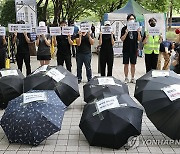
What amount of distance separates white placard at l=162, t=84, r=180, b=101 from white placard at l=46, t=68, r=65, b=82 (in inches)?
80.1

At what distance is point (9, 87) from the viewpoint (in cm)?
564

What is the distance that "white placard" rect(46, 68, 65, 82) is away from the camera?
5.47 m

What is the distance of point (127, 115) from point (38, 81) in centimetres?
205

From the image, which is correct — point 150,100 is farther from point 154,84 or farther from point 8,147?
point 8,147

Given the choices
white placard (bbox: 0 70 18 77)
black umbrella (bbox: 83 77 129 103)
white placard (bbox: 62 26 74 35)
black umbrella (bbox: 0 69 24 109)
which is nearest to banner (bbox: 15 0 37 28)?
white placard (bbox: 62 26 74 35)

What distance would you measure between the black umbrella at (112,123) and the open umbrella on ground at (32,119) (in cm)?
46

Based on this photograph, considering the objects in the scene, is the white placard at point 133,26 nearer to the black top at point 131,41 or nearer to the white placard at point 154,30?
the black top at point 131,41

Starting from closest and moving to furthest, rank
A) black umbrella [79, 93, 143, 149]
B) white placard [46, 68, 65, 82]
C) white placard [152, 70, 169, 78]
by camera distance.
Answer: black umbrella [79, 93, 143, 149]
white placard [152, 70, 169, 78]
white placard [46, 68, 65, 82]

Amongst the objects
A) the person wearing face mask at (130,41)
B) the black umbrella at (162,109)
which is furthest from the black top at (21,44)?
the black umbrella at (162,109)

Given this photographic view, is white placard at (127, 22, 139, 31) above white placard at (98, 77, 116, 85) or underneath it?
above

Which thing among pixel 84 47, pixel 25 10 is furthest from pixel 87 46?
pixel 25 10

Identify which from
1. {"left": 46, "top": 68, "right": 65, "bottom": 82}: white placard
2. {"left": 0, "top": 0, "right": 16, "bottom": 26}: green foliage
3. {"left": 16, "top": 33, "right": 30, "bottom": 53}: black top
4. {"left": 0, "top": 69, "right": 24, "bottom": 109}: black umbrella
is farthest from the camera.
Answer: {"left": 0, "top": 0, "right": 16, "bottom": 26}: green foliage

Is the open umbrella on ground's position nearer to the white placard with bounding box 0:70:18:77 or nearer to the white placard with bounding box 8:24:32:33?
the white placard with bounding box 0:70:18:77

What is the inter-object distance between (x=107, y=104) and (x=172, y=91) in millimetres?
945
